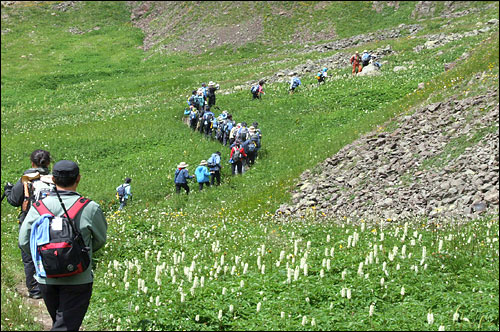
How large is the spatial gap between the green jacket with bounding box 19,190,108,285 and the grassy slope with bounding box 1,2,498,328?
13.1 ft

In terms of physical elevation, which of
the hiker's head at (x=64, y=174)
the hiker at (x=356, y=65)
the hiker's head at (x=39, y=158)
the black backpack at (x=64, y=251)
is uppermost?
the hiker at (x=356, y=65)

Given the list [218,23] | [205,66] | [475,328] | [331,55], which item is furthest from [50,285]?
[218,23]

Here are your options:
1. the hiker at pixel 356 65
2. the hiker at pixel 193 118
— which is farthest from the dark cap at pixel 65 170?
the hiker at pixel 356 65

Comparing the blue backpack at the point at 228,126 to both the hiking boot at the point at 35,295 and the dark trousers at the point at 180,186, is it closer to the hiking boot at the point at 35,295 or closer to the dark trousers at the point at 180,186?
the dark trousers at the point at 180,186

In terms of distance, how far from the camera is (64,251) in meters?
6.18

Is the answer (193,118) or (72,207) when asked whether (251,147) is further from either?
(72,207)

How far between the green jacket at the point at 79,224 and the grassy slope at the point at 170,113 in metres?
3.98

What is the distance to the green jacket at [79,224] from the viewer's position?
21.2ft

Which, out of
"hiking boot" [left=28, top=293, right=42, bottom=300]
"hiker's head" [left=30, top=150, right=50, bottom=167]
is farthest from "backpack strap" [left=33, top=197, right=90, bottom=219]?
"hiking boot" [left=28, top=293, right=42, bottom=300]

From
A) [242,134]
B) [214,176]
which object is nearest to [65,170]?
[214,176]

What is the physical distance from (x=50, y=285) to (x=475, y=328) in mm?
5674

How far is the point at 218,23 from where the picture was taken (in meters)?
65.4

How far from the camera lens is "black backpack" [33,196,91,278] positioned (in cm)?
617

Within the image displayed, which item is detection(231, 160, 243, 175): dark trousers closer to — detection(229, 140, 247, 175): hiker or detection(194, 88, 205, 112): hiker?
detection(229, 140, 247, 175): hiker
